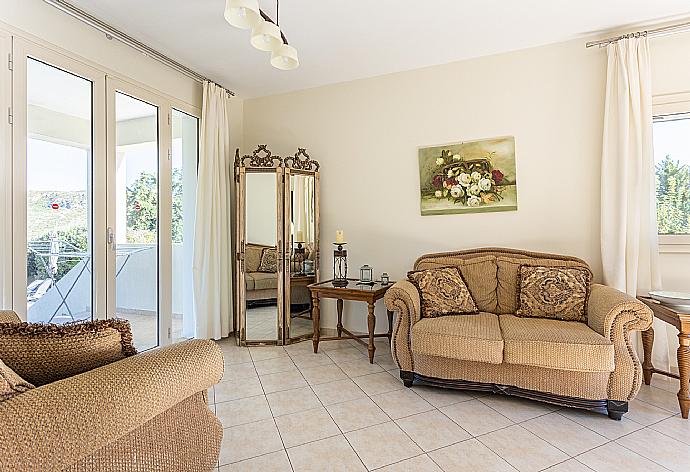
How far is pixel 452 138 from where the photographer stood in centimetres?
377

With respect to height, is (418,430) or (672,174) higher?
(672,174)

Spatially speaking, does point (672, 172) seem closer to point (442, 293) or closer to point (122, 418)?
point (442, 293)

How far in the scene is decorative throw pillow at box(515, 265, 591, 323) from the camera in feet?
9.23

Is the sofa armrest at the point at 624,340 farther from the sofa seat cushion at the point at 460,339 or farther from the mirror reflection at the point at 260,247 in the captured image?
the mirror reflection at the point at 260,247

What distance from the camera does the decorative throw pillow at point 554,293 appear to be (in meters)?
2.81

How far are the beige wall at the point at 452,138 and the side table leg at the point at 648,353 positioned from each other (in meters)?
0.63

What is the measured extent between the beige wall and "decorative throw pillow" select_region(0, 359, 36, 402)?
3.20m

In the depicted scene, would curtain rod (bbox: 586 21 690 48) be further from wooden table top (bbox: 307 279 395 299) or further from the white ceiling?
wooden table top (bbox: 307 279 395 299)

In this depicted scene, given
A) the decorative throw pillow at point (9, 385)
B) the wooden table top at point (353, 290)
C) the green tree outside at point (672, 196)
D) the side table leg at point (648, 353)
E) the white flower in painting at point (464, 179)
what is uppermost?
the white flower in painting at point (464, 179)

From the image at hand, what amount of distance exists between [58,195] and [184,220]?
1.28 m

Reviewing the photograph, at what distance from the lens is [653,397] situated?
2682 millimetres

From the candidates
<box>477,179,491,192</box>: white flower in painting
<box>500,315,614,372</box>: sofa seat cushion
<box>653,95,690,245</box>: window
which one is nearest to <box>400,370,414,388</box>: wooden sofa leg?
<box>500,315,614,372</box>: sofa seat cushion

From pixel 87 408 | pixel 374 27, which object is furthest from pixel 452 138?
pixel 87 408

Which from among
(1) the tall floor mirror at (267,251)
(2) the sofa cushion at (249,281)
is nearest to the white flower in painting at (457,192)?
(1) the tall floor mirror at (267,251)
